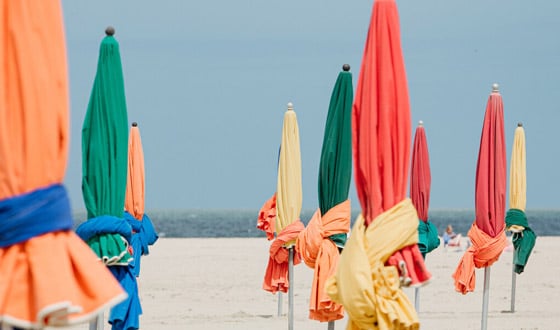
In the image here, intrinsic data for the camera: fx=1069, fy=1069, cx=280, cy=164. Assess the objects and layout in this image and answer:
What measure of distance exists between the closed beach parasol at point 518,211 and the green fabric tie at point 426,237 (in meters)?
2.30

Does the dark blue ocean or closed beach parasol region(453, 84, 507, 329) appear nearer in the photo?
closed beach parasol region(453, 84, 507, 329)

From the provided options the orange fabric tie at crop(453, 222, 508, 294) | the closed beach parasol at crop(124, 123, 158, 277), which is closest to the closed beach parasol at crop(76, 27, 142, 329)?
the closed beach parasol at crop(124, 123, 158, 277)

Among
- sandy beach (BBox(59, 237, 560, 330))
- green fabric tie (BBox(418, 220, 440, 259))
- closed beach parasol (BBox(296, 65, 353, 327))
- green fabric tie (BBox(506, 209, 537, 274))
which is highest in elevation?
closed beach parasol (BBox(296, 65, 353, 327))

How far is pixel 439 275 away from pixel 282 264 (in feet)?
30.7

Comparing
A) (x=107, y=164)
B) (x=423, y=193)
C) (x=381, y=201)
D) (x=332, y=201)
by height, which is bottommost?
(x=423, y=193)

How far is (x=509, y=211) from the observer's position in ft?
49.4

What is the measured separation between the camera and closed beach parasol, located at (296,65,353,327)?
28.3 ft

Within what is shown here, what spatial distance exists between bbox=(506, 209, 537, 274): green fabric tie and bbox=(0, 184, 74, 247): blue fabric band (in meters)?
11.0

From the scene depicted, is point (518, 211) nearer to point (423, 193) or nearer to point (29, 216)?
point (423, 193)

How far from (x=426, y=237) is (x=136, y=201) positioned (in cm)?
339

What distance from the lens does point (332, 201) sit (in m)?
8.77

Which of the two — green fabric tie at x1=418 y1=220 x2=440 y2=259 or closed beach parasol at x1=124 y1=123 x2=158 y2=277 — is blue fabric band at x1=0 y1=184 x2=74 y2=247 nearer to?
closed beach parasol at x1=124 y1=123 x2=158 y2=277

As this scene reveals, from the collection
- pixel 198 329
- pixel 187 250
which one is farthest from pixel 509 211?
pixel 187 250

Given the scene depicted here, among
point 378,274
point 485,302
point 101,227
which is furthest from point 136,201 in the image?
point 378,274
